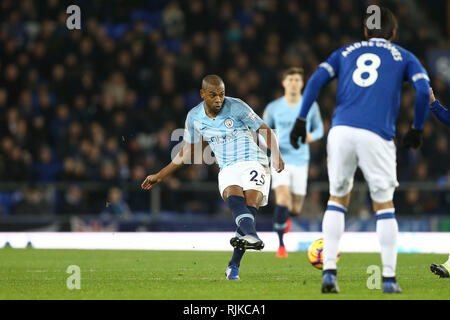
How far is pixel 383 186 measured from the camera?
20.7 ft

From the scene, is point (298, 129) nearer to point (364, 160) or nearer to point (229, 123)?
point (364, 160)

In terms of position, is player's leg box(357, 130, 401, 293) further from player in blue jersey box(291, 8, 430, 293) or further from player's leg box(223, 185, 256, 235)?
player's leg box(223, 185, 256, 235)

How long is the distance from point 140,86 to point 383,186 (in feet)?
38.9

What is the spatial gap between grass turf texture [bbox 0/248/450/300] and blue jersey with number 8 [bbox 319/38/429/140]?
128cm

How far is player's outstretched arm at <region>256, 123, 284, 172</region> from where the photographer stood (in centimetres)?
788

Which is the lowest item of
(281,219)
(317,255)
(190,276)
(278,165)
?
(190,276)

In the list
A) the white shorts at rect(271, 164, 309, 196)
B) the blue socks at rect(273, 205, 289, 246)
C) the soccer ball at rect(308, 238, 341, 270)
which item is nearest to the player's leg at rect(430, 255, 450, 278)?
the soccer ball at rect(308, 238, 341, 270)

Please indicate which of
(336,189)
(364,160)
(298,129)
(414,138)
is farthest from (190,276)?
(414,138)

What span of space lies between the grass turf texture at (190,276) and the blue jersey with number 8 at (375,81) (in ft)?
4.20

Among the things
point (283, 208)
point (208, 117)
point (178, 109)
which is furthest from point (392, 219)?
point (178, 109)

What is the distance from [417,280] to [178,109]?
9466 millimetres

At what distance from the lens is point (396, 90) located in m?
6.45

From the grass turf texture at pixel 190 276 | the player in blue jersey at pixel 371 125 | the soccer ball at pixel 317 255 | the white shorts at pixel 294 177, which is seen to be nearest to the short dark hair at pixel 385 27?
the player in blue jersey at pixel 371 125

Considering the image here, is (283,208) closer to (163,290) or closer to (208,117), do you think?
(208,117)
